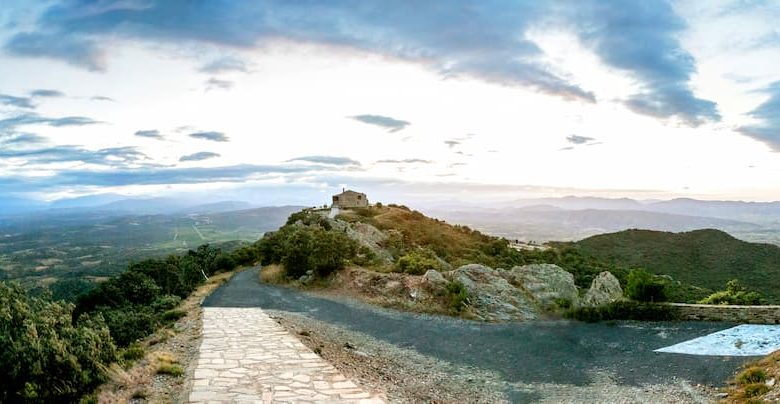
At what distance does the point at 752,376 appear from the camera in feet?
28.2

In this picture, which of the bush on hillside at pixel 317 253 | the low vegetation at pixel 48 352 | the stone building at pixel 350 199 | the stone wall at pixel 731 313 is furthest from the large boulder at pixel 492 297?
the stone building at pixel 350 199

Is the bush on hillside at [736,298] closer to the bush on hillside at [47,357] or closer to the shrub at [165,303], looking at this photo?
the bush on hillside at [47,357]

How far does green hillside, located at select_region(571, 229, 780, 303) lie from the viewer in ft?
141

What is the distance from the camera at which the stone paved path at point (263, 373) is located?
6.94 meters

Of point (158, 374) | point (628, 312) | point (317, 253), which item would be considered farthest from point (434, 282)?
point (158, 374)

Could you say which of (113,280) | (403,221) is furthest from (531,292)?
(403,221)

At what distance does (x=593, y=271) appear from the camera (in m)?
36.3

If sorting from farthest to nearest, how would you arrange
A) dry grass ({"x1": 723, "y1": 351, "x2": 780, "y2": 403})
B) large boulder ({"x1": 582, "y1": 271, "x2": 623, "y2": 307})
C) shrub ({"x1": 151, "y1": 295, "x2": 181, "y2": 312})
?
shrub ({"x1": 151, "y1": 295, "x2": 181, "y2": 312}) < large boulder ({"x1": 582, "y1": 271, "x2": 623, "y2": 307}) < dry grass ({"x1": 723, "y1": 351, "x2": 780, "y2": 403})

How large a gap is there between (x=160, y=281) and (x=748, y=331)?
22603mm

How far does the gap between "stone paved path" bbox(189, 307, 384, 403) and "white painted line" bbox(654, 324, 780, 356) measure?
838 centimetres

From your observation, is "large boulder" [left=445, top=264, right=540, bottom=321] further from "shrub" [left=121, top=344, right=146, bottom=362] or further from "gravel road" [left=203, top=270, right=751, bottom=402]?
"shrub" [left=121, top=344, right=146, bottom=362]

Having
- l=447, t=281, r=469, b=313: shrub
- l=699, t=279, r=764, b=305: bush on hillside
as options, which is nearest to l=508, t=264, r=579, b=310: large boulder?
l=447, t=281, r=469, b=313: shrub

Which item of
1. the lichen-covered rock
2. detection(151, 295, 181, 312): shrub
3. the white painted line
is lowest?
detection(151, 295, 181, 312): shrub

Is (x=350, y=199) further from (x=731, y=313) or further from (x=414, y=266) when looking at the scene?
(x=731, y=313)
